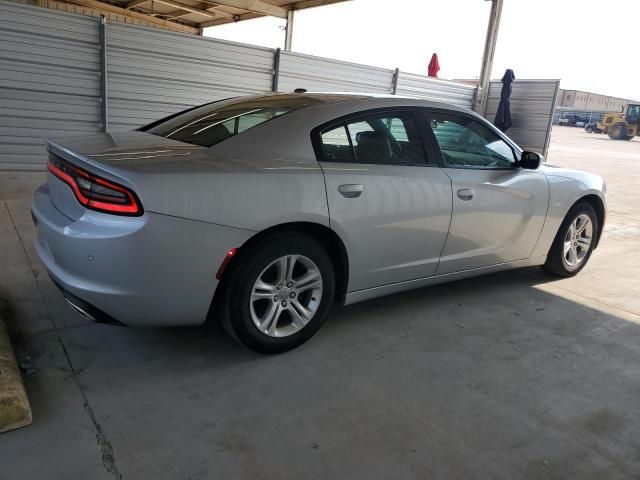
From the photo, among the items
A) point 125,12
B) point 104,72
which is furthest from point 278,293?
point 125,12

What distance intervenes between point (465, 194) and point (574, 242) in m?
1.75

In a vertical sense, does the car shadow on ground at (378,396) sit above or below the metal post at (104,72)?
below

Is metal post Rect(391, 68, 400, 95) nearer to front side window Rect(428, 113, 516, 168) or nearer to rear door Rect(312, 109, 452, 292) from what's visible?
front side window Rect(428, 113, 516, 168)

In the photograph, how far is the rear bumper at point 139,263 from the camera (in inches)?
89.9

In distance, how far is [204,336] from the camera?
3.07 meters

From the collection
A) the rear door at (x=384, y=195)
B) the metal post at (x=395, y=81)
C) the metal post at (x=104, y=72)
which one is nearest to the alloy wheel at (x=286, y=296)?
the rear door at (x=384, y=195)

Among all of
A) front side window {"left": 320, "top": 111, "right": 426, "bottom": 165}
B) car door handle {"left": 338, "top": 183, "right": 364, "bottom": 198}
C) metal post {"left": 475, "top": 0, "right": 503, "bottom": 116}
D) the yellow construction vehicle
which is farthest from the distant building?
car door handle {"left": 338, "top": 183, "right": 364, "bottom": 198}

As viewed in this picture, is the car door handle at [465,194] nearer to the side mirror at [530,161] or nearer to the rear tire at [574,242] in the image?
the side mirror at [530,161]

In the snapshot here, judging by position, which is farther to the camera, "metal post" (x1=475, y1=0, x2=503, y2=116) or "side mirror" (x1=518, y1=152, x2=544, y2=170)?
"metal post" (x1=475, y1=0, x2=503, y2=116)

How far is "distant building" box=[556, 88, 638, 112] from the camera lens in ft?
205

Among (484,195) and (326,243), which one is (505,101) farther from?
(326,243)

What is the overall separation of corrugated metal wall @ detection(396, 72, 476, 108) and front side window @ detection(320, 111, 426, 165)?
8736 millimetres

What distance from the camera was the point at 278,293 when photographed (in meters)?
2.80

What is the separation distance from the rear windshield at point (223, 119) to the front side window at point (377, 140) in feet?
0.99
